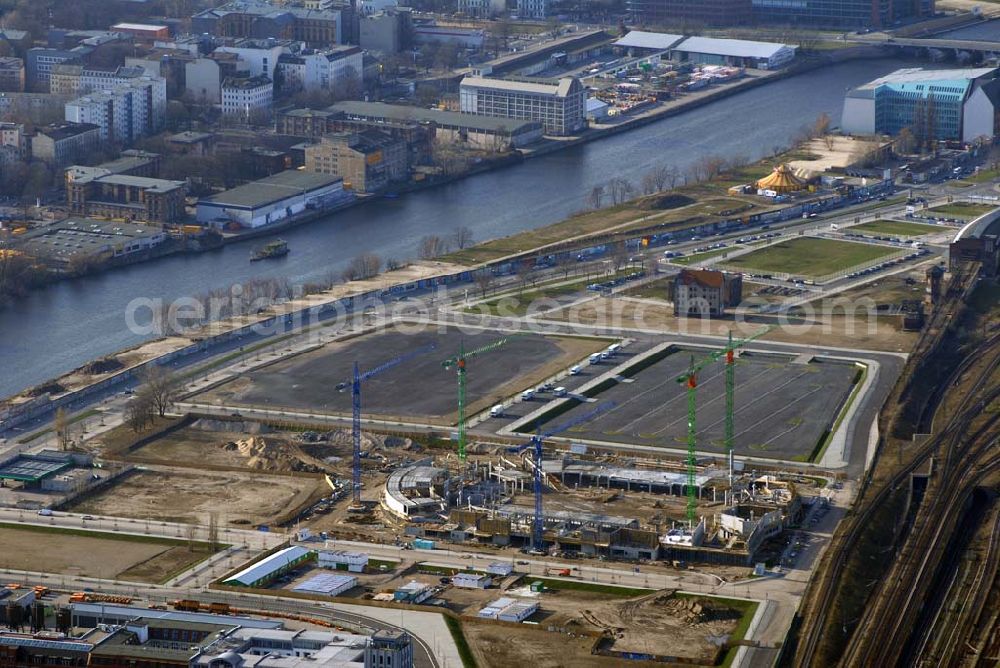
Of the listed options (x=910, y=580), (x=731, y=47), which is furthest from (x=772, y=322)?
(x=731, y=47)

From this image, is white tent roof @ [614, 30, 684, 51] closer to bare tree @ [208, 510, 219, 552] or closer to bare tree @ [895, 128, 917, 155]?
bare tree @ [895, 128, 917, 155]

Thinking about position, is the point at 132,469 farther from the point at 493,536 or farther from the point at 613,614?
the point at 613,614

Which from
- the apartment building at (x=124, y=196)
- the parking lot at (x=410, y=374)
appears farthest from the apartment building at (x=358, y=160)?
the parking lot at (x=410, y=374)

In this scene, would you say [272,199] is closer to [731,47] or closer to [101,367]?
[101,367]

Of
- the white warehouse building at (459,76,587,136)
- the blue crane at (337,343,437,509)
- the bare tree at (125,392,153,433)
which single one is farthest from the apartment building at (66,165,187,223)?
the bare tree at (125,392,153,433)

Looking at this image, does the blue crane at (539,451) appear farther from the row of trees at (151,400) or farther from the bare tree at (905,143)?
the bare tree at (905,143)

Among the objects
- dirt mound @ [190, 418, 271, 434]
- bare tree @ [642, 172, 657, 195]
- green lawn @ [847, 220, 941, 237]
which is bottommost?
dirt mound @ [190, 418, 271, 434]
